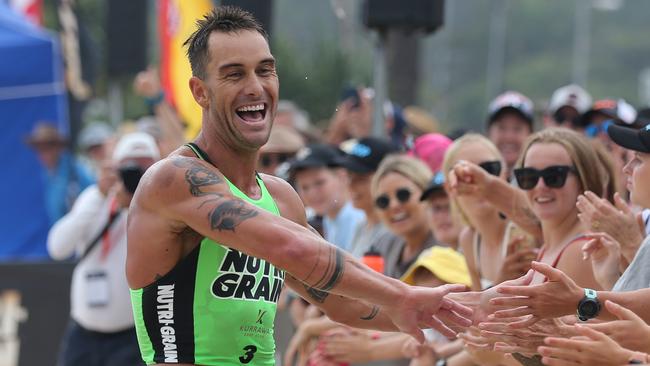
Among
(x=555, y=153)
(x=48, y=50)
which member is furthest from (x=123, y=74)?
(x=555, y=153)

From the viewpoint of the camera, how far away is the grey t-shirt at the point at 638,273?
5211 millimetres

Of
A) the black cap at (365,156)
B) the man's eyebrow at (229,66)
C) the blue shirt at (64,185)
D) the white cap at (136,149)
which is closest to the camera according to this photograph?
the man's eyebrow at (229,66)

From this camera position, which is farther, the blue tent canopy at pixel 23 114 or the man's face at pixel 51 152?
the blue tent canopy at pixel 23 114

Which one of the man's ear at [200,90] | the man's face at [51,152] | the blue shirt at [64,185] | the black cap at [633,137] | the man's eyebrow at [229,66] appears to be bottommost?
the blue shirt at [64,185]

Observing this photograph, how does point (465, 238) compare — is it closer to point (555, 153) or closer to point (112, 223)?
point (555, 153)

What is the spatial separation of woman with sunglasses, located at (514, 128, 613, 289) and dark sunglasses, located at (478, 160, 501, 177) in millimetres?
889

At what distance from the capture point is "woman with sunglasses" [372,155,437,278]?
795 centimetres

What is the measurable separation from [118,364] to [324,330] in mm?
1782

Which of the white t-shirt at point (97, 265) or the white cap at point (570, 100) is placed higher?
the white cap at point (570, 100)

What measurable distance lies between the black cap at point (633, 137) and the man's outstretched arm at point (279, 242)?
123cm

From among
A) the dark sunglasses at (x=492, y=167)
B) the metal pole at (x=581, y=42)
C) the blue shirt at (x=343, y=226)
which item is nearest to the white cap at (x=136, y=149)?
the blue shirt at (x=343, y=226)

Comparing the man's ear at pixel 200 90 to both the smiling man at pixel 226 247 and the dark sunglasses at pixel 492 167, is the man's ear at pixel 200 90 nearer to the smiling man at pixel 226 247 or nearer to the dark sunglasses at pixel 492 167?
the smiling man at pixel 226 247

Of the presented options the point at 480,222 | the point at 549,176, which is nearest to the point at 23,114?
the point at 480,222

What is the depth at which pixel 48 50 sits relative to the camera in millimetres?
17062
